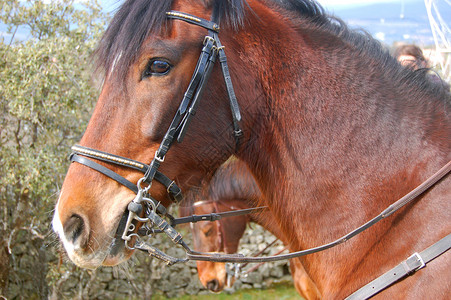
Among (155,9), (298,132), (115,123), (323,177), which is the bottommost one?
(323,177)

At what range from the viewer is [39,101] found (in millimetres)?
4871

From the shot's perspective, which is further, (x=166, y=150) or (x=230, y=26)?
(x=230, y=26)

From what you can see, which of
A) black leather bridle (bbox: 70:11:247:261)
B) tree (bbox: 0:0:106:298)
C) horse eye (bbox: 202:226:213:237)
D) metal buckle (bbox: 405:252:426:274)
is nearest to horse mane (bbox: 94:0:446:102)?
black leather bridle (bbox: 70:11:247:261)

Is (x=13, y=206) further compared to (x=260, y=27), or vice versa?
(x=13, y=206)

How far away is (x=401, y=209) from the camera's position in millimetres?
1782

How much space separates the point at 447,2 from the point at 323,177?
5.98 ft

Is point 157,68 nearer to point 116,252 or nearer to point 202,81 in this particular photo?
point 202,81

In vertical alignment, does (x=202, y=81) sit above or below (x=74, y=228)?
above

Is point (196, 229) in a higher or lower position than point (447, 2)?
lower

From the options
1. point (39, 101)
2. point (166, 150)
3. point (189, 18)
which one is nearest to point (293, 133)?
point (166, 150)

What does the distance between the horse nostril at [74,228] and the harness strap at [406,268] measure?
120cm

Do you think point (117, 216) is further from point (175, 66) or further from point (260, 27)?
A: point (260, 27)

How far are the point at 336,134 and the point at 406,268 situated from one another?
25.1 inches

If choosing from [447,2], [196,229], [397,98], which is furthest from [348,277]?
[196,229]
